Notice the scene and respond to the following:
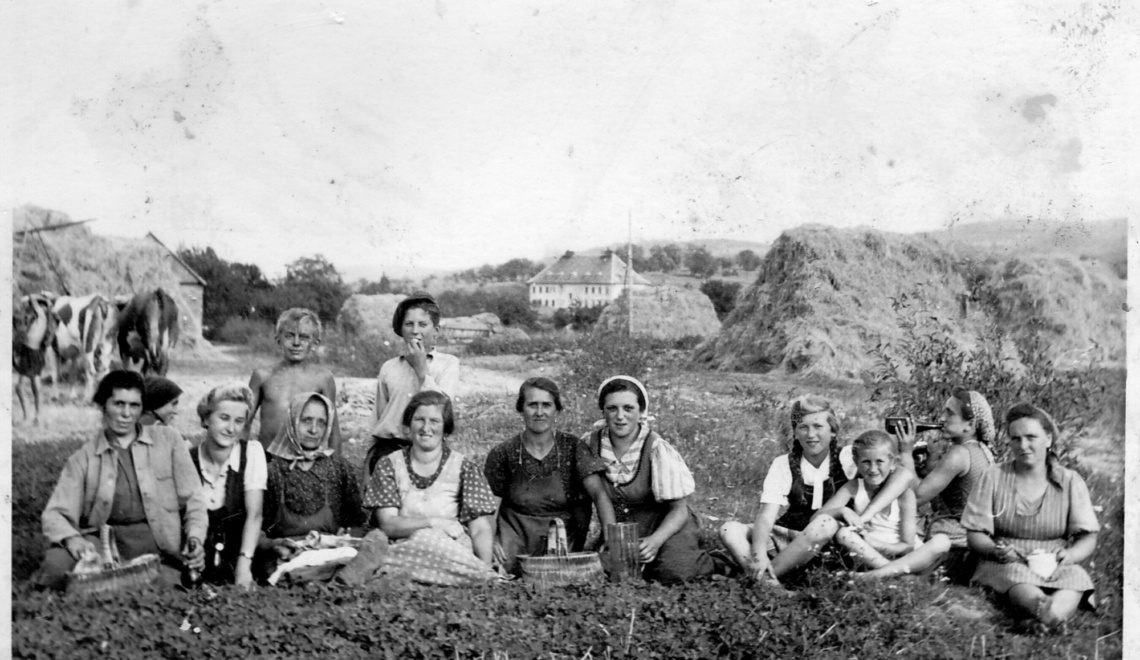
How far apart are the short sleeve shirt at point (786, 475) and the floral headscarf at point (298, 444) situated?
1.94 meters

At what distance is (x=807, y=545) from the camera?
16.6ft

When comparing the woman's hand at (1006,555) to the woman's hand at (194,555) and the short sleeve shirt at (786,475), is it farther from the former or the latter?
the woman's hand at (194,555)

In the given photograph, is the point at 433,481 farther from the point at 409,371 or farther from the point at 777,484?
the point at 777,484

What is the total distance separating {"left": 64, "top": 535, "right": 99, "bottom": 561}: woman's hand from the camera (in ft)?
15.8

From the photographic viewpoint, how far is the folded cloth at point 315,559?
483 centimetres

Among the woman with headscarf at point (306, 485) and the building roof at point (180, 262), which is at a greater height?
the building roof at point (180, 262)

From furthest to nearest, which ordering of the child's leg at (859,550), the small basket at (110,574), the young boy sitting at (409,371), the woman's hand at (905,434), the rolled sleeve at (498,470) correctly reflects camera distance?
1. the woman's hand at (905,434)
2. the young boy sitting at (409,371)
3. the rolled sleeve at (498,470)
4. the child's leg at (859,550)
5. the small basket at (110,574)

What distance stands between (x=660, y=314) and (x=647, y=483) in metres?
1.09

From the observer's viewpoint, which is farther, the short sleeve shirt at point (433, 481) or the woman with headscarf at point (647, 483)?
Result: the woman with headscarf at point (647, 483)

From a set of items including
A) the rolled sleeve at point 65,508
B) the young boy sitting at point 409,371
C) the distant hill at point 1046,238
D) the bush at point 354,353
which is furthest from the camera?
the distant hill at point 1046,238

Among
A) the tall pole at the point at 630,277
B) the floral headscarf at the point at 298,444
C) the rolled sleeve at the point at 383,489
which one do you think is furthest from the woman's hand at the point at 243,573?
the tall pole at the point at 630,277

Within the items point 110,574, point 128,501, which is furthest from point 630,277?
point 110,574

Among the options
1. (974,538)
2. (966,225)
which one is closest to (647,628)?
(974,538)

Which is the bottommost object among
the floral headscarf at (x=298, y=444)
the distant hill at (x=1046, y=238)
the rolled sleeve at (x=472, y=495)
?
the rolled sleeve at (x=472, y=495)
